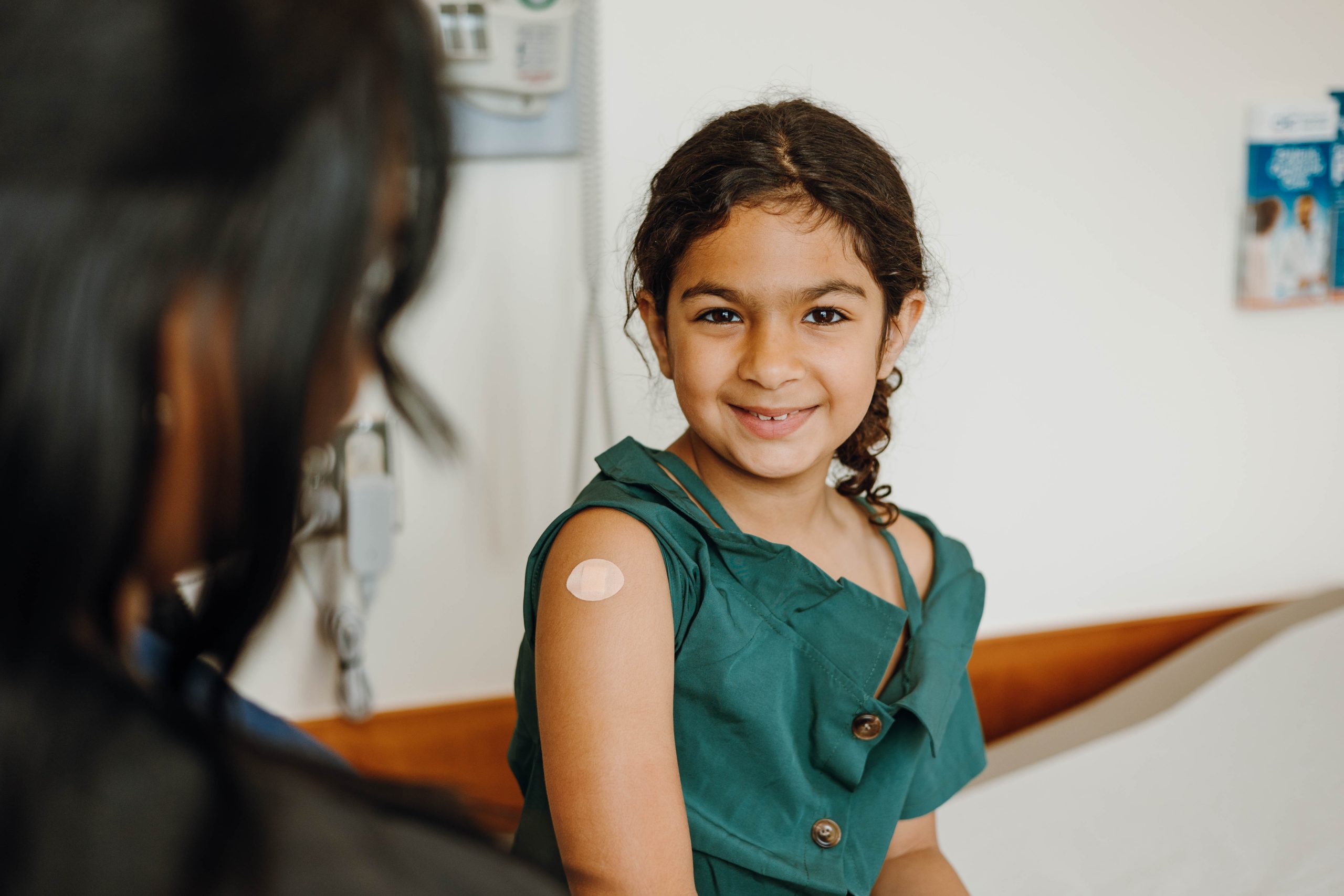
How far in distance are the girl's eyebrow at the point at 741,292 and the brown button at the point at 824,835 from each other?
0.44 meters

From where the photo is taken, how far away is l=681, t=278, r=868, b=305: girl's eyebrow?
2.94 feet

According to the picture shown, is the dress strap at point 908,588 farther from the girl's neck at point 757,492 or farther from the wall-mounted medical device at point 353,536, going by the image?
the wall-mounted medical device at point 353,536

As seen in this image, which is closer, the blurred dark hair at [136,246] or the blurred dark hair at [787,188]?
the blurred dark hair at [136,246]

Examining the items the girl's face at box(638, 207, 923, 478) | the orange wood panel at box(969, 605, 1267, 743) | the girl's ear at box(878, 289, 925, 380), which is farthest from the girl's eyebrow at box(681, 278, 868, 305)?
the orange wood panel at box(969, 605, 1267, 743)

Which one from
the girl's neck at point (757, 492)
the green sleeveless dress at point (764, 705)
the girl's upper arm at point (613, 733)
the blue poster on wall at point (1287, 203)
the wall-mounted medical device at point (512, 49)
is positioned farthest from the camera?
the blue poster on wall at point (1287, 203)

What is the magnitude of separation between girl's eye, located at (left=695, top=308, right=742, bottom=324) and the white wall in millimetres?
492

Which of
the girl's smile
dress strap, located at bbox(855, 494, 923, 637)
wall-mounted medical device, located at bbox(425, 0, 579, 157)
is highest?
wall-mounted medical device, located at bbox(425, 0, 579, 157)

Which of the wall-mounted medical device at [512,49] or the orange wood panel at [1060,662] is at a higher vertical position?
the wall-mounted medical device at [512,49]

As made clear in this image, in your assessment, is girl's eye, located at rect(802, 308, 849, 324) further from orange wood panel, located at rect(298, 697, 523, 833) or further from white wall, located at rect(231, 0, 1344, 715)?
orange wood panel, located at rect(298, 697, 523, 833)

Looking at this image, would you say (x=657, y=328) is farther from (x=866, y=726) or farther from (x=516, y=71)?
(x=516, y=71)

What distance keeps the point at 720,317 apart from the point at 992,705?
1081 mm

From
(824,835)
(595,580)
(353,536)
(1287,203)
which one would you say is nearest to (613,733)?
(595,580)

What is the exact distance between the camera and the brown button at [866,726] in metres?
0.92

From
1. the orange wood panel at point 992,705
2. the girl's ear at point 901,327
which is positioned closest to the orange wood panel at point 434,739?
the orange wood panel at point 992,705
